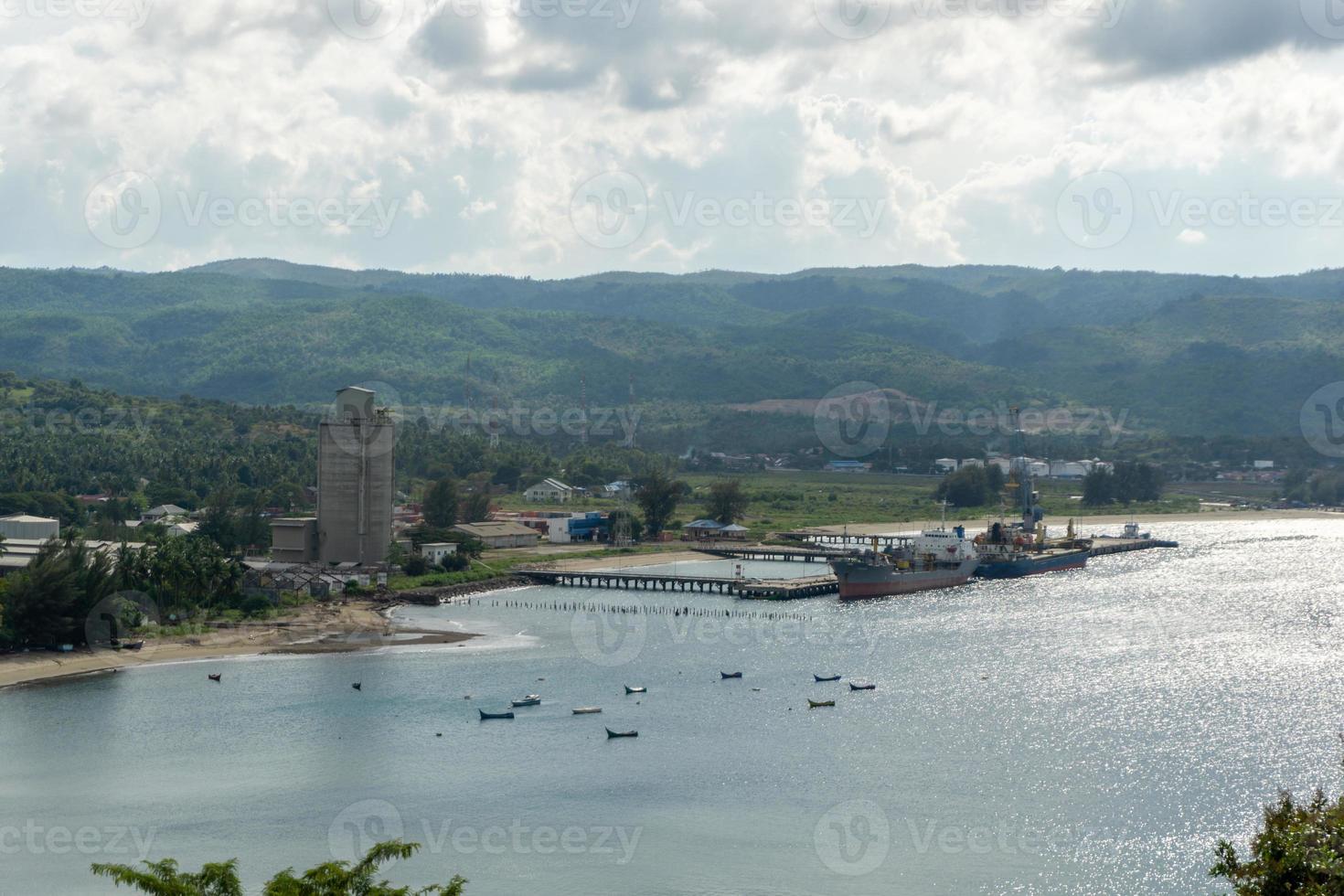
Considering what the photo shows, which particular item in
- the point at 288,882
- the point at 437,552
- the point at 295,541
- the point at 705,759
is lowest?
the point at 705,759

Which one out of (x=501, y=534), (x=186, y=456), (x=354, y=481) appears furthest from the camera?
(x=186, y=456)

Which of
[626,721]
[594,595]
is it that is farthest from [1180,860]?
[594,595]

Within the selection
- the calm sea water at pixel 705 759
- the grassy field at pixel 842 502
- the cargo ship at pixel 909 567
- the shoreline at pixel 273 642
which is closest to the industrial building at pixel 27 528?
the shoreline at pixel 273 642

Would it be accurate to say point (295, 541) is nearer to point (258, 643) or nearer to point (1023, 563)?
point (258, 643)

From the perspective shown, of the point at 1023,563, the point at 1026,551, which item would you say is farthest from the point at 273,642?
the point at 1026,551

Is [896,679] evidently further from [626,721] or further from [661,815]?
[661,815]

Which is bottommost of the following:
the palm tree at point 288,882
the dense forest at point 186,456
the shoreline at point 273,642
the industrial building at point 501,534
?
the shoreline at point 273,642

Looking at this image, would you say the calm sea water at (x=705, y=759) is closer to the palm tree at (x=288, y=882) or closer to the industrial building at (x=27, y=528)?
the palm tree at (x=288, y=882)

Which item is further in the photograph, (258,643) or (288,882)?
(258,643)
